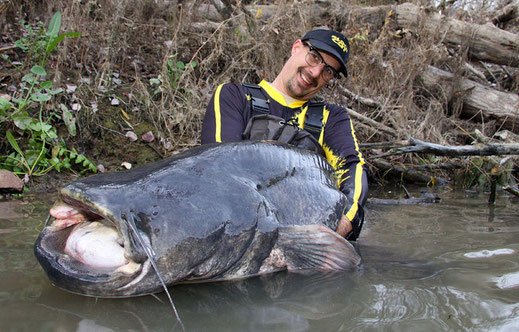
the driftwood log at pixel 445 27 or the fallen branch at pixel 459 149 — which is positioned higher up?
the driftwood log at pixel 445 27

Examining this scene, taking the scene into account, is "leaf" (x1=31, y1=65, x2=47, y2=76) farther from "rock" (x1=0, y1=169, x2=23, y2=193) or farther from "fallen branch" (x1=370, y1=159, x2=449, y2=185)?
"fallen branch" (x1=370, y1=159, x2=449, y2=185)

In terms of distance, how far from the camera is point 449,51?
6621mm

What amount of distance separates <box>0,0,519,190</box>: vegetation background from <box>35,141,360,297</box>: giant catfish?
220 cm

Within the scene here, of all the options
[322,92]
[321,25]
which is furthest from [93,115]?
[321,25]

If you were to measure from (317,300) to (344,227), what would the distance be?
0.88 m

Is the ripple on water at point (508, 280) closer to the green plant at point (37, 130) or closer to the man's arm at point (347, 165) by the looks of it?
the man's arm at point (347, 165)

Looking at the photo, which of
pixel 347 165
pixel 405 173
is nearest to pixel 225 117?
pixel 347 165

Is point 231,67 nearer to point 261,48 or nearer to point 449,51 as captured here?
point 261,48

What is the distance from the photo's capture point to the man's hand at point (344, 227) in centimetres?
245

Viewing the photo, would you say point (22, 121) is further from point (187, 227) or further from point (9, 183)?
point (187, 227)

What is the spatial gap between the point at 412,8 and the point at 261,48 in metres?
2.67

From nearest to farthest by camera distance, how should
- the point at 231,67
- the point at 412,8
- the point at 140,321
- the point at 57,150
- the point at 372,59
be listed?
the point at 140,321 < the point at 57,150 < the point at 231,67 < the point at 372,59 < the point at 412,8

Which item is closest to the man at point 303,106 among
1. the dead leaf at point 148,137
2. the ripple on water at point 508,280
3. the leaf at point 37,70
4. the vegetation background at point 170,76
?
the vegetation background at point 170,76

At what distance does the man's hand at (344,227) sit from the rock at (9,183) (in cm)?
269
